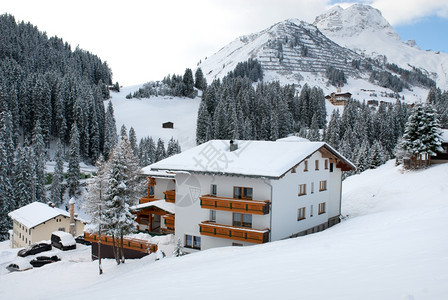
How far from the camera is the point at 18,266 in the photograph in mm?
36562

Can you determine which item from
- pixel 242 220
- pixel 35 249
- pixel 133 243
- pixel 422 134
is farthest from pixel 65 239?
pixel 422 134

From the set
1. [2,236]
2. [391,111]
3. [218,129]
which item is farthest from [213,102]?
[2,236]

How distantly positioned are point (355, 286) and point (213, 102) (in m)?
121

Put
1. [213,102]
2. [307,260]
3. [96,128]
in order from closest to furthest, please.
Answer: [307,260] < [96,128] < [213,102]

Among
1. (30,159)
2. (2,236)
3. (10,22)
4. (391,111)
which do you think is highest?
(10,22)

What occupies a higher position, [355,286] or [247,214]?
[355,286]

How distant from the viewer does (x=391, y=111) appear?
11669 centimetres

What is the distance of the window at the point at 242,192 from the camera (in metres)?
27.0

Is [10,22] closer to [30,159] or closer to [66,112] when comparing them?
[66,112]

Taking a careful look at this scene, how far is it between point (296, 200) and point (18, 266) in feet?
98.3

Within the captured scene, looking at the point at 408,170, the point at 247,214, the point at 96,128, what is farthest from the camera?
the point at 96,128

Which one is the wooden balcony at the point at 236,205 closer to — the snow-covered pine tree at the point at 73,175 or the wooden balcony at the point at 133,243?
the wooden balcony at the point at 133,243

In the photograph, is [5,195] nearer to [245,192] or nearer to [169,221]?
[169,221]

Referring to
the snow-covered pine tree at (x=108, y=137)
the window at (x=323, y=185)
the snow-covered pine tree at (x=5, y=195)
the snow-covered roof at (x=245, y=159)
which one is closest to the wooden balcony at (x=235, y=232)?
the snow-covered roof at (x=245, y=159)
